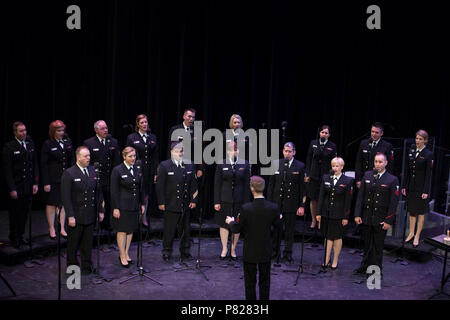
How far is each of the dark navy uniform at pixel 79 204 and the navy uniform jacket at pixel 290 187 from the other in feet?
7.60

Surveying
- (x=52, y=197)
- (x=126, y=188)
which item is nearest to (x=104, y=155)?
(x=52, y=197)

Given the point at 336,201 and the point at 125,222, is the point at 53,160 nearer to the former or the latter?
the point at 125,222

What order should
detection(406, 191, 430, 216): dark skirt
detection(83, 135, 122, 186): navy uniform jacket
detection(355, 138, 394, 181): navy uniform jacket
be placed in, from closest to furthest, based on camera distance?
detection(83, 135, 122, 186): navy uniform jacket
detection(406, 191, 430, 216): dark skirt
detection(355, 138, 394, 181): navy uniform jacket

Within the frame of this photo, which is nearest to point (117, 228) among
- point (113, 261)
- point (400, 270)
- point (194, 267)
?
point (113, 261)

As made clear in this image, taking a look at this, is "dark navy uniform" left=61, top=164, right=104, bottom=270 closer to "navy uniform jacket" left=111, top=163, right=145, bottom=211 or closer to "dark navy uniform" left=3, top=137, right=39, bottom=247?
"navy uniform jacket" left=111, top=163, right=145, bottom=211

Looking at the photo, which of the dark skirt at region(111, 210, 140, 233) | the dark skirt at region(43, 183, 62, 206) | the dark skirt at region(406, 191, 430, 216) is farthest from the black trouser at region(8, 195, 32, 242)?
the dark skirt at region(406, 191, 430, 216)

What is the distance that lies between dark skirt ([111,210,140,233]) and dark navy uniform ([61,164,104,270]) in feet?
0.94

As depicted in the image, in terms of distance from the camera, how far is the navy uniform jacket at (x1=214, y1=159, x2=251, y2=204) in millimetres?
6688

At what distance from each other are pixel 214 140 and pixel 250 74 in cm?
134

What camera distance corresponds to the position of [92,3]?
27.8ft
